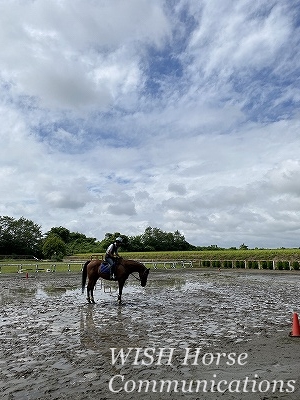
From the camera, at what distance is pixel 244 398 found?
14.9ft

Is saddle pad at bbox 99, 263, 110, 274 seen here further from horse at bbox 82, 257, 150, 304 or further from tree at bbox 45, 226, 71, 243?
tree at bbox 45, 226, 71, 243

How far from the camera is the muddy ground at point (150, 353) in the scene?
4.86 metres

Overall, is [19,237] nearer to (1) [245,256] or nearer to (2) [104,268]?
(1) [245,256]

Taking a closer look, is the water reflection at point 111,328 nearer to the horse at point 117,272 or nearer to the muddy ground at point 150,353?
the muddy ground at point 150,353

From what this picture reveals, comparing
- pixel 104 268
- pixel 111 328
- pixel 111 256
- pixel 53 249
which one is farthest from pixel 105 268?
pixel 53 249

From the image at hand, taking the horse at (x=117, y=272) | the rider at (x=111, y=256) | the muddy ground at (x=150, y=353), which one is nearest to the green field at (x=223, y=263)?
the horse at (x=117, y=272)

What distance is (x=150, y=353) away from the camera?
6.56m

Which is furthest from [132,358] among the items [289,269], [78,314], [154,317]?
[289,269]

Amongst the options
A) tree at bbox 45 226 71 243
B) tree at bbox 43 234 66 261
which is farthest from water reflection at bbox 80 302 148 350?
tree at bbox 45 226 71 243

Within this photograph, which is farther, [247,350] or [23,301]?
[23,301]

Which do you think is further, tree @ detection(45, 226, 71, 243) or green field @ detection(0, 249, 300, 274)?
tree @ detection(45, 226, 71, 243)

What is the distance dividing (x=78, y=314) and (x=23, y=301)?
178 inches

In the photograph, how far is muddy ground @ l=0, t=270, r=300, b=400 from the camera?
16.0ft

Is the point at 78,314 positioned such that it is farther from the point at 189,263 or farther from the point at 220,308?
the point at 189,263
